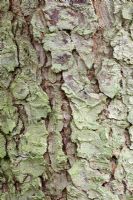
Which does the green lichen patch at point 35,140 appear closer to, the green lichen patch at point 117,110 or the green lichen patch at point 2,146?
the green lichen patch at point 2,146

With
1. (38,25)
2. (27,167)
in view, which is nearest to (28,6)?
(38,25)

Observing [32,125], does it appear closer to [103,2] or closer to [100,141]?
[100,141]

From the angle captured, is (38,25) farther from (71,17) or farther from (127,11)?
(127,11)

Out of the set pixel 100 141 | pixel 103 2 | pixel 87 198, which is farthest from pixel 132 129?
pixel 103 2

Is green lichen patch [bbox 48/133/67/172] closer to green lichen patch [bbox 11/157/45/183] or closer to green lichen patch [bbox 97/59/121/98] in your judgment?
green lichen patch [bbox 11/157/45/183]

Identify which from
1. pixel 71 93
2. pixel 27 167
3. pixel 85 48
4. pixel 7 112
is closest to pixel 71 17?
pixel 85 48

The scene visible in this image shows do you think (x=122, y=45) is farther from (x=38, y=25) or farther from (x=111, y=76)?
(x=38, y=25)

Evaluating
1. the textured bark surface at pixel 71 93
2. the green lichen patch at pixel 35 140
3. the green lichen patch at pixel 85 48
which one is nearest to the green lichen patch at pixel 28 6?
the textured bark surface at pixel 71 93

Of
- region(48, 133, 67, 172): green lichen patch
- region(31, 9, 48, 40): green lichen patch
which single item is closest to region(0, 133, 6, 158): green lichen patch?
region(48, 133, 67, 172): green lichen patch

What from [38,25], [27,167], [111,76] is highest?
[38,25]

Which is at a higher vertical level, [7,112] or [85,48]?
[85,48]
